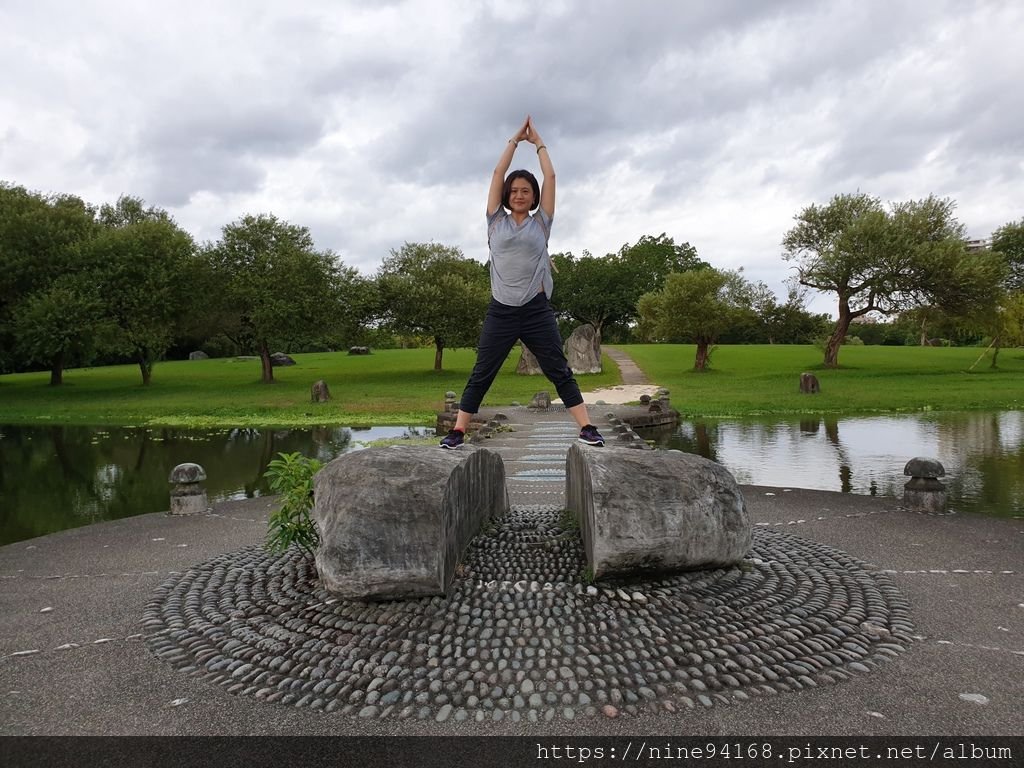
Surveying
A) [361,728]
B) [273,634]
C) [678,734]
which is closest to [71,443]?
[273,634]

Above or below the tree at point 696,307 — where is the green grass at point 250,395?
below

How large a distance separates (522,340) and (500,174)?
149 centimetres

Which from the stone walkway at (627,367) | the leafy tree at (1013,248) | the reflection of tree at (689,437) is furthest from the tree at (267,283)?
the leafy tree at (1013,248)

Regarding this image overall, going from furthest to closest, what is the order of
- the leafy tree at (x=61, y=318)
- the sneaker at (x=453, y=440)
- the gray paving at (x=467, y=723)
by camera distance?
1. the leafy tree at (x=61, y=318)
2. the sneaker at (x=453, y=440)
3. the gray paving at (x=467, y=723)

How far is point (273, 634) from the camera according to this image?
485 cm

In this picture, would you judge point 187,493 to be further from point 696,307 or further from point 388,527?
point 696,307

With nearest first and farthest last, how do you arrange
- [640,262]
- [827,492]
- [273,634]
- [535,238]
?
1. [273,634]
2. [535,238]
3. [827,492]
4. [640,262]

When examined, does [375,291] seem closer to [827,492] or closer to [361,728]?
[827,492]

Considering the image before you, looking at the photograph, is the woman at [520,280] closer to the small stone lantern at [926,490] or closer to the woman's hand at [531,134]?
the woman's hand at [531,134]

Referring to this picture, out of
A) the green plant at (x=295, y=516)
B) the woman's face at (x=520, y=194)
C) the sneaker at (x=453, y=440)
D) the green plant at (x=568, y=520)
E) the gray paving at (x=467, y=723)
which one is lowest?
the gray paving at (x=467, y=723)

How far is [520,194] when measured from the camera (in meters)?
5.90

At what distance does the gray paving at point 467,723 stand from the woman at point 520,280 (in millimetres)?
2814

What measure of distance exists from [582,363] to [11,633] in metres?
34.0

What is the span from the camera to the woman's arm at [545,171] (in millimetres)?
5844
